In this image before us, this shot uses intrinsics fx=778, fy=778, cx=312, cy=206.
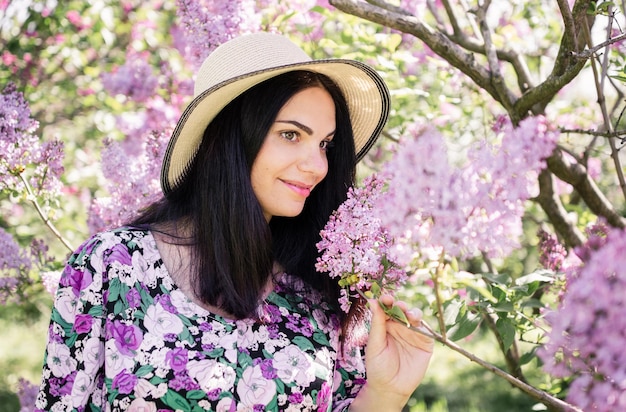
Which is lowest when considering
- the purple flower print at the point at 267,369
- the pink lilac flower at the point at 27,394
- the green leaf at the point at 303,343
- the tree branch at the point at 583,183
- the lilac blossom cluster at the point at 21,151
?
the pink lilac flower at the point at 27,394

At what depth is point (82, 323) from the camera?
5.76 ft

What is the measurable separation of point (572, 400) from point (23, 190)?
1621 mm

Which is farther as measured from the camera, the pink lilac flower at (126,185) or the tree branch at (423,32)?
the pink lilac flower at (126,185)

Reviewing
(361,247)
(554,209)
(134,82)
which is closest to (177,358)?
(361,247)

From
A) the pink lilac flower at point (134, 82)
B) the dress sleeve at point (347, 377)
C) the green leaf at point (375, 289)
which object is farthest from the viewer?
the pink lilac flower at point (134, 82)

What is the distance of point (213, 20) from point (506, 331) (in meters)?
1.30

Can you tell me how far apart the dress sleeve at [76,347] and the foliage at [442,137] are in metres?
0.41

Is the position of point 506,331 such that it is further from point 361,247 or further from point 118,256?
point 118,256

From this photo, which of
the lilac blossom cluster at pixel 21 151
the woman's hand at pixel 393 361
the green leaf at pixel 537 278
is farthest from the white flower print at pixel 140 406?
the green leaf at pixel 537 278

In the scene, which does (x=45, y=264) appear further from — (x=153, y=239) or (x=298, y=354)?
(x=298, y=354)

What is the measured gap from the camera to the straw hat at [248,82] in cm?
187

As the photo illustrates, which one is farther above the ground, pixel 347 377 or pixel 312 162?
pixel 312 162

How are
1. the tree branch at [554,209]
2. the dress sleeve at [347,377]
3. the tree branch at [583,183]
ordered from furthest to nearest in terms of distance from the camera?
the tree branch at [554,209] → the tree branch at [583,183] → the dress sleeve at [347,377]

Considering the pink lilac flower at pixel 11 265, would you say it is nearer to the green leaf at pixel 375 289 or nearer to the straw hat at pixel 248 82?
the straw hat at pixel 248 82
